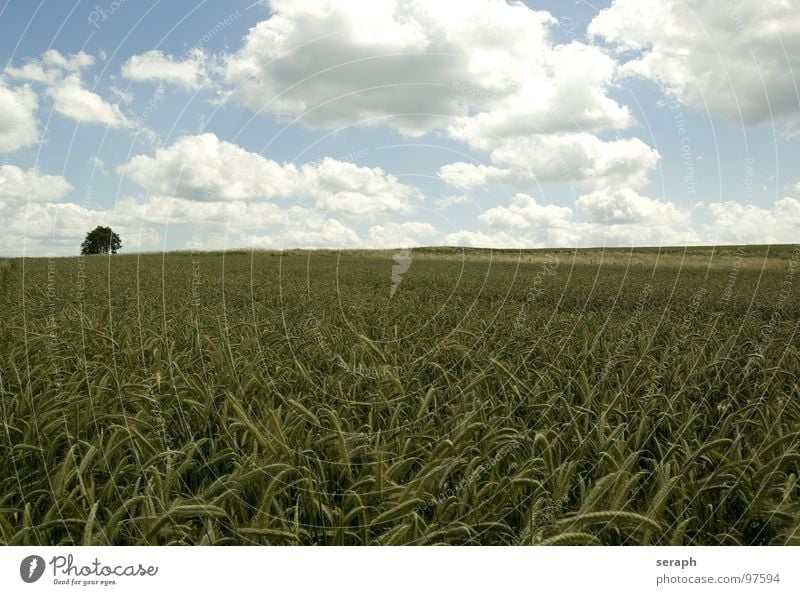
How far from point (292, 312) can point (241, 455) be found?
6723mm

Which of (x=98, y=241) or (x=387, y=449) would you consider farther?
(x=98, y=241)

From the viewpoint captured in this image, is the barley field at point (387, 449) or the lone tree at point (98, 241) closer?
the barley field at point (387, 449)

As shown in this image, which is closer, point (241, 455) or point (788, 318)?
point (241, 455)

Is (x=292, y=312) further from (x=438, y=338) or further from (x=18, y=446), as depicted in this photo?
(x=18, y=446)

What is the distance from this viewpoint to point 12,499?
2.67m

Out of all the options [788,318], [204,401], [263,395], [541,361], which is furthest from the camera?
[788,318]

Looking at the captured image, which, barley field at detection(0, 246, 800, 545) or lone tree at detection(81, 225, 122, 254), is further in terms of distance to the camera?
lone tree at detection(81, 225, 122, 254)

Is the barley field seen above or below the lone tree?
below

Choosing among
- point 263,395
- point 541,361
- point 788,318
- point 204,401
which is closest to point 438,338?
point 541,361

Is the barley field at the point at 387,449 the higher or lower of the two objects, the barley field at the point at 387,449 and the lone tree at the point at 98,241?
the lower
